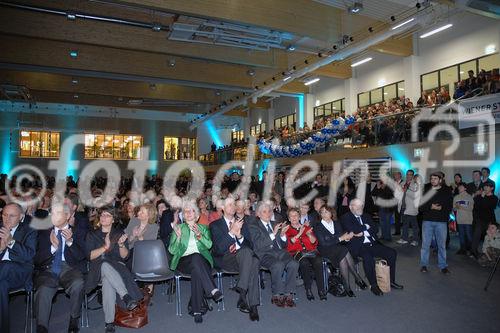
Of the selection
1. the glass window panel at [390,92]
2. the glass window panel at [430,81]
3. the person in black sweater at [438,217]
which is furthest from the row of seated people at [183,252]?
the glass window panel at [390,92]

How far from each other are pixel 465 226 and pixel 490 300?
8.97ft

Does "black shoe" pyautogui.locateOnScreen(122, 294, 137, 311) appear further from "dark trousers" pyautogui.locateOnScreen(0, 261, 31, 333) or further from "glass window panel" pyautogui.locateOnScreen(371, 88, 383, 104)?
"glass window panel" pyautogui.locateOnScreen(371, 88, 383, 104)

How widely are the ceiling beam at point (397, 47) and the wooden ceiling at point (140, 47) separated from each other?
0.04 m

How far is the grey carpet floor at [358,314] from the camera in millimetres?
3824

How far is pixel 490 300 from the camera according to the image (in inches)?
180

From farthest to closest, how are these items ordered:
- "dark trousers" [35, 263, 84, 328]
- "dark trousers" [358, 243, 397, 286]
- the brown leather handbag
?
"dark trousers" [358, 243, 397, 286] < the brown leather handbag < "dark trousers" [35, 263, 84, 328]

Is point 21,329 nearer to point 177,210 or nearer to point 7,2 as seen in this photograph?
point 177,210

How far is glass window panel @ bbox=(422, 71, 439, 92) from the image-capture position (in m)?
13.2

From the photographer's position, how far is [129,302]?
3.82 m

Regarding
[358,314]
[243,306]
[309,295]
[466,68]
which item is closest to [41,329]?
[243,306]

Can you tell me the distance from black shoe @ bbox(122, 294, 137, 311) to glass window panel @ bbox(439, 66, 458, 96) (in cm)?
1251

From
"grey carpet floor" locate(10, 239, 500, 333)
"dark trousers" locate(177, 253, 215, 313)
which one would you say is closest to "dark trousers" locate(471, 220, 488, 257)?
"grey carpet floor" locate(10, 239, 500, 333)

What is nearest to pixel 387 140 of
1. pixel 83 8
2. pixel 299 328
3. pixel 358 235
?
pixel 358 235

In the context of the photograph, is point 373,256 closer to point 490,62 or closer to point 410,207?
point 410,207
